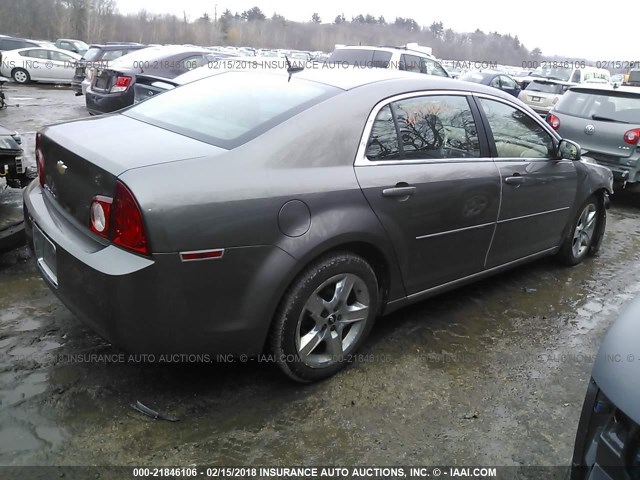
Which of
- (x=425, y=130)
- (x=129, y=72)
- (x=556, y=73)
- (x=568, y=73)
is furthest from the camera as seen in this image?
(x=556, y=73)

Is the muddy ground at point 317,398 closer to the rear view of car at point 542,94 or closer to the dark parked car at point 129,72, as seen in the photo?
the dark parked car at point 129,72

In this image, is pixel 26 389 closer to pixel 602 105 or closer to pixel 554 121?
pixel 554 121

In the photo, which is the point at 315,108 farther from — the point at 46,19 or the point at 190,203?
the point at 46,19

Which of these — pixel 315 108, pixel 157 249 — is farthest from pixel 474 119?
pixel 157 249

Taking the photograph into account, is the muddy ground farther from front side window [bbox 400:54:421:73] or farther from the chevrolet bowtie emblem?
front side window [bbox 400:54:421:73]

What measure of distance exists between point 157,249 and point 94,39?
61347mm

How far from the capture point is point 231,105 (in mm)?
3037

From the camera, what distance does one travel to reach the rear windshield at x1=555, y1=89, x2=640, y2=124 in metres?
7.39

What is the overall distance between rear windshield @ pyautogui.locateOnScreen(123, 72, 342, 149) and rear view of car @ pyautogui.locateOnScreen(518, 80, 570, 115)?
504 inches

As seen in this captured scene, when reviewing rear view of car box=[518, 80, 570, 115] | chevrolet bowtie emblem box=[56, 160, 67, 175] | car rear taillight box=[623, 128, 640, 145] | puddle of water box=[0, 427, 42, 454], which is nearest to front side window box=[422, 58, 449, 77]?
rear view of car box=[518, 80, 570, 115]

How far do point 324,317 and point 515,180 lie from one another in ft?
5.88

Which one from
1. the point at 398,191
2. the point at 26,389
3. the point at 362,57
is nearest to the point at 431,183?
the point at 398,191

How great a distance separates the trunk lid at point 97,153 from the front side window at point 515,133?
6.78 feet

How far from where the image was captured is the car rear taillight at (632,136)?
711 cm
